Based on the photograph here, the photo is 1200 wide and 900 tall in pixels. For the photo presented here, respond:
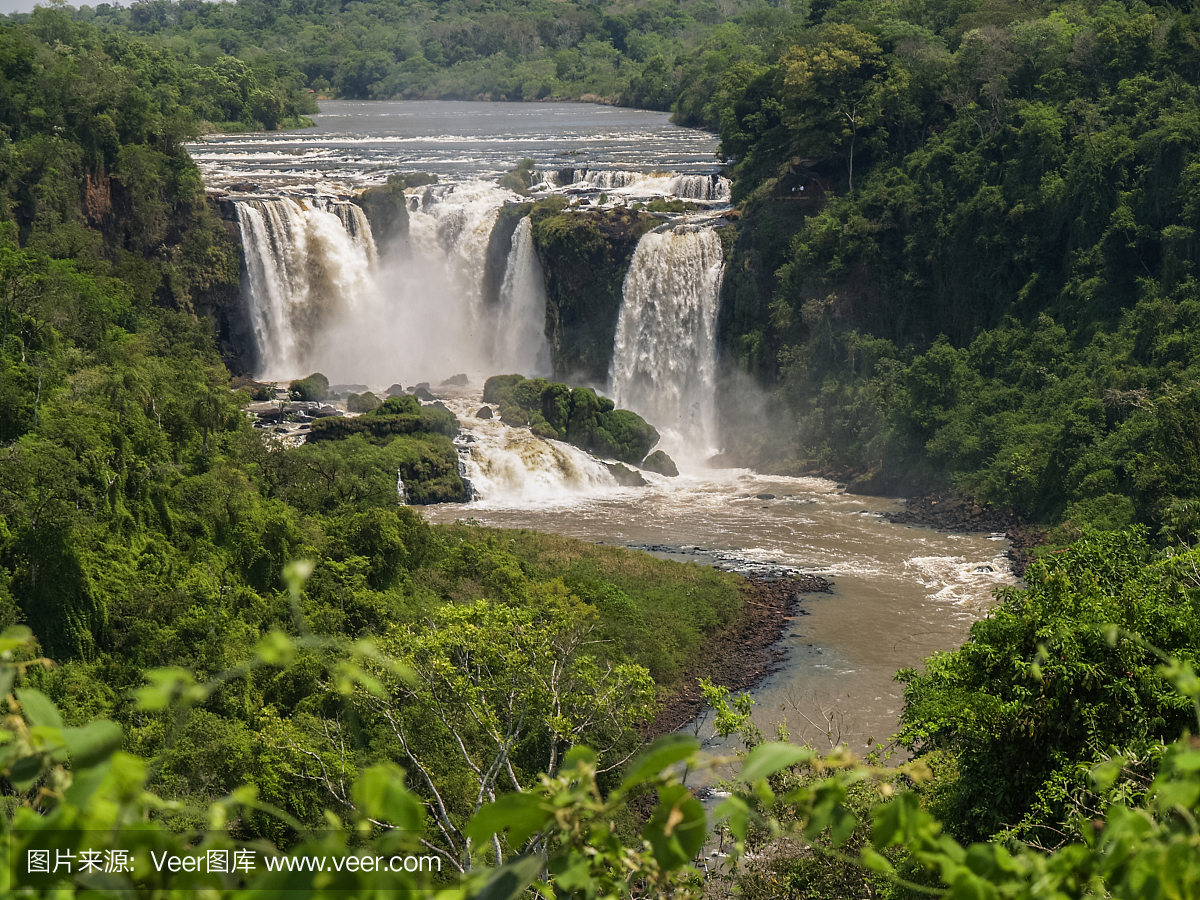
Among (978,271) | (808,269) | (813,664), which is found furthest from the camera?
(808,269)

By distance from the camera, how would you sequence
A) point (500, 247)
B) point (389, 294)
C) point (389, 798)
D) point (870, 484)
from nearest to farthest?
point (389, 798) < point (870, 484) < point (500, 247) < point (389, 294)

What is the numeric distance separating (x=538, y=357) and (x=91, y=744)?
4143 centimetres

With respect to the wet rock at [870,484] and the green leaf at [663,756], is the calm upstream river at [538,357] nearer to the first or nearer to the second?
the wet rock at [870,484]

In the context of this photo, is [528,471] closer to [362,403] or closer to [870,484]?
[362,403]

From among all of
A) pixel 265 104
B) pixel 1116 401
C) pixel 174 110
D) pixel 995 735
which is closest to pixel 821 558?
pixel 1116 401

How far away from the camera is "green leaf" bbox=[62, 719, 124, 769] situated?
2.69 metres

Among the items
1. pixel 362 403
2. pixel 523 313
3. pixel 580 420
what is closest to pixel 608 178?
pixel 523 313

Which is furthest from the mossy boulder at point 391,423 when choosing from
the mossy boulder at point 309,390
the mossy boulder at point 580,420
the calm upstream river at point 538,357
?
the mossy boulder at point 309,390

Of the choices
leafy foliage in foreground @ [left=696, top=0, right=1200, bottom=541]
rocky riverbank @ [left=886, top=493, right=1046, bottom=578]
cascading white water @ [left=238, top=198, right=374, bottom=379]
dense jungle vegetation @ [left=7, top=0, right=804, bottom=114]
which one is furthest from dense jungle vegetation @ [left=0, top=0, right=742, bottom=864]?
dense jungle vegetation @ [left=7, top=0, right=804, bottom=114]

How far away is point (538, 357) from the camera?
43906 millimetres

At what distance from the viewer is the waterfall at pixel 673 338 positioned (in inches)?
1550

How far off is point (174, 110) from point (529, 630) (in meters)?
39.4

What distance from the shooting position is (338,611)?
62.5 feet

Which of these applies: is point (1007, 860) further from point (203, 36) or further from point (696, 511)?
point (203, 36)
